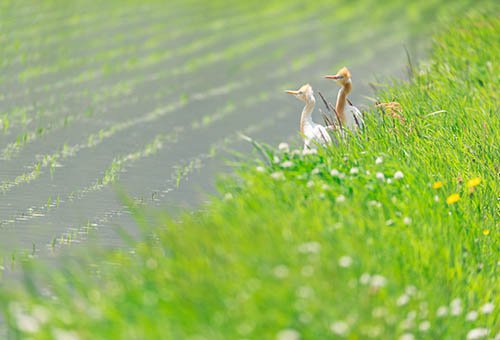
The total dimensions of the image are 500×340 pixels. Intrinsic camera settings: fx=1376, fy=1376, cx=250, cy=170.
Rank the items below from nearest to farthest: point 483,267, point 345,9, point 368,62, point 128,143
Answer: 1. point 483,267
2. point 128,143
3. point 368,62
4. point 345,9

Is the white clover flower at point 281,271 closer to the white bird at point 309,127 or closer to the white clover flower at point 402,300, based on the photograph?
the white clover flower at point 402,300

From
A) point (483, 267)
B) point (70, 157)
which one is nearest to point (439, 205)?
point (483, 267)

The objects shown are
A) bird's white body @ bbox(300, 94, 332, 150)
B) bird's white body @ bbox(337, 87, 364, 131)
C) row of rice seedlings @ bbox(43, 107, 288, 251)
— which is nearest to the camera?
row of rice seedlings @ bbox(43, 107, 288, 251)

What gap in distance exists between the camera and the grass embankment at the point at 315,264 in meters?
5.23

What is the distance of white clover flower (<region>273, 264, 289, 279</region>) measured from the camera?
17.5ft

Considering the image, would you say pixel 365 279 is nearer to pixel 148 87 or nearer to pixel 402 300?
pixel 402 300

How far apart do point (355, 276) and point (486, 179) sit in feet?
11.4

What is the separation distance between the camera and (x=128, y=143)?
524 inches

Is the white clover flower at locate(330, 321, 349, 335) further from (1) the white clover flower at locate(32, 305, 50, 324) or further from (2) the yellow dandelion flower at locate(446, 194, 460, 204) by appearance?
(2) the yellow dandelion flower at locate(446, 194, 460, 204)

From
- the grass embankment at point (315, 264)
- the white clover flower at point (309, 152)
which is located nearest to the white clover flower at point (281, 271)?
the grass embankment at point (315, 264)

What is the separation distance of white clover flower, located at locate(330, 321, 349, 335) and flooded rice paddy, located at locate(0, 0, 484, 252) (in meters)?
3.57

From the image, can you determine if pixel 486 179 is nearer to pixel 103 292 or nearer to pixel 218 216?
pixel 218 216

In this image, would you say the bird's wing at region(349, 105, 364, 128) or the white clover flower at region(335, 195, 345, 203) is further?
the bird's wing at region(349, 105, 364, 128)

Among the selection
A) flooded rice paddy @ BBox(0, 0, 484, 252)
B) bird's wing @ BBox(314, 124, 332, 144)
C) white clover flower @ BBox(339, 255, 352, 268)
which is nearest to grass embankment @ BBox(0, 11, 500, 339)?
white clover flower @ BBox(339, 255, 352, 268)
